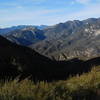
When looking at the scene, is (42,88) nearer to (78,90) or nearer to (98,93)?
(78,90)

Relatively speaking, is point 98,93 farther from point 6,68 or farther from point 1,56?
point 1,56

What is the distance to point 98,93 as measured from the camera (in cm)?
873

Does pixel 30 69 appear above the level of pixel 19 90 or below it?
below

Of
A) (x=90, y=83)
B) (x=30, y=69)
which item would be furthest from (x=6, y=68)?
(x=90, y=83)

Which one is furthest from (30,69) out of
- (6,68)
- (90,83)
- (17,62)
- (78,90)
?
(78,90)

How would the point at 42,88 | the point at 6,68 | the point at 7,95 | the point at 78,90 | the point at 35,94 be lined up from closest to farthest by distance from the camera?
the point at 7,95
the point at 35,94
the point at 42,88
the point at 78,90
the point at 6,68

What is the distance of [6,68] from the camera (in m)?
16.2

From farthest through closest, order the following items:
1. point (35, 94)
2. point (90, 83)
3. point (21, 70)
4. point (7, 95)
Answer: point (21, 70) → point (90, 83) → point (35, 94) → point (7, 95)

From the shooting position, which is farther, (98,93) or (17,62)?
(17,62)

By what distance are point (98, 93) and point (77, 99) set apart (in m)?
1.11

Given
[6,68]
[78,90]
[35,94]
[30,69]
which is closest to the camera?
[35,94]

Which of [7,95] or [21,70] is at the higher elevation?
[7,95]

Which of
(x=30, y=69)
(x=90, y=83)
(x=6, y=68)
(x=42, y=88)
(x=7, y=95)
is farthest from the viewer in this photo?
(x=30, y=69)

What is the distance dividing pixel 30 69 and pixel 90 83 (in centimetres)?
917
